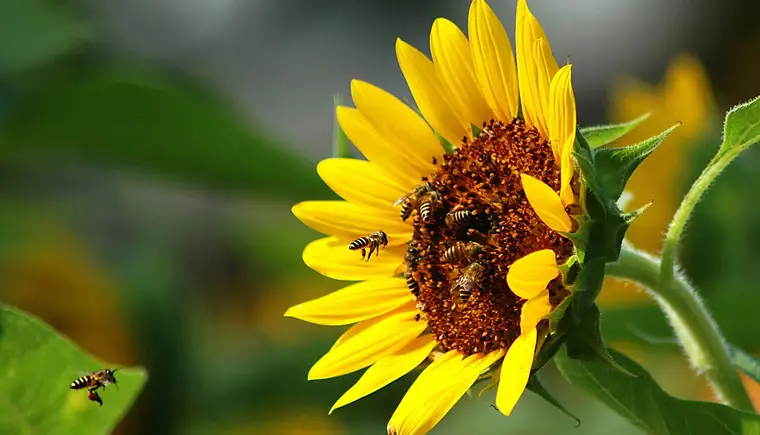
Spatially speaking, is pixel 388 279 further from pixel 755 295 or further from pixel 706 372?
pixel 755 295

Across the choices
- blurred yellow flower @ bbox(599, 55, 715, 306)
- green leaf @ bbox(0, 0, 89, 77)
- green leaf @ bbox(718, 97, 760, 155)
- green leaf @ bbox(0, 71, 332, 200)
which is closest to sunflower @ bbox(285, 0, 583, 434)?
green leaf @ bbox(718, 97, 760, 155)

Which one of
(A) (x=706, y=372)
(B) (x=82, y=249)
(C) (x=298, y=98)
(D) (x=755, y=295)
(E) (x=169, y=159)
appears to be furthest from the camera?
(C) (x=298, y=98)

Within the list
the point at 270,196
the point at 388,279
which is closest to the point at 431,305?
the point at 388,279

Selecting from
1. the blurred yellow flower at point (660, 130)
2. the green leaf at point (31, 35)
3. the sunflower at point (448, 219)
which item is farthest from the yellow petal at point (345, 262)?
the green leaf at point (31, 35)

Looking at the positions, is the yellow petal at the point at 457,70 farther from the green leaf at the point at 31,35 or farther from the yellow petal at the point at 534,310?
the green leaf at the point at 31,35

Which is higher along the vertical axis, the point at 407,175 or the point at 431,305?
the point at 407,175

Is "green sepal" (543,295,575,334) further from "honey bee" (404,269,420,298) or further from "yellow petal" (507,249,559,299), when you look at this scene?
"honey bee" (404,269,420,298)
